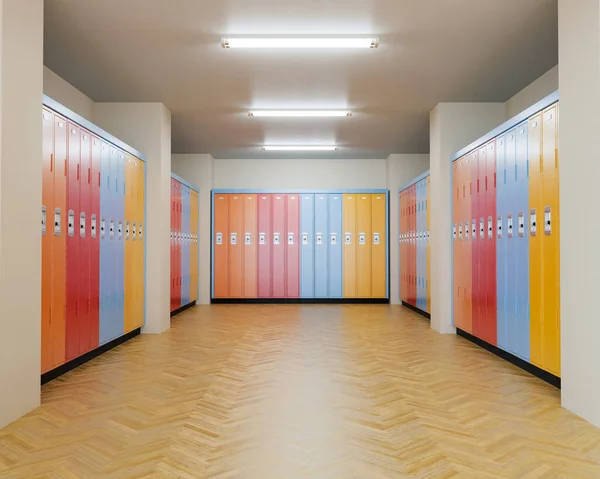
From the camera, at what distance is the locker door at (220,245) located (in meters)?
10.9

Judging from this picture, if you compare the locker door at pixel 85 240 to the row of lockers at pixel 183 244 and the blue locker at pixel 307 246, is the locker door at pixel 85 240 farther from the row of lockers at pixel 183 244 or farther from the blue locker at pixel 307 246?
the blue locker at pixel 307 246

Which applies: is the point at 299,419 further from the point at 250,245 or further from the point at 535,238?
the point at 250,245

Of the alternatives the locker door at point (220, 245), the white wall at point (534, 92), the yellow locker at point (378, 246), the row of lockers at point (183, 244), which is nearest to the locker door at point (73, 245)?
the row of lockers at point (183, 244)

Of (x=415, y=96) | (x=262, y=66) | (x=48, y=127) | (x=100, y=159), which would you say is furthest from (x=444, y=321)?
(x=48, y=127)

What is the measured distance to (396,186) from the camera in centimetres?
1086

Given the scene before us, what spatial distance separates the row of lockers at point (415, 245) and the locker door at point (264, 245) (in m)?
2.91

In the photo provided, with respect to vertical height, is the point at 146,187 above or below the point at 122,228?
above

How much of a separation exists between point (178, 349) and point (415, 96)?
450 centimetres

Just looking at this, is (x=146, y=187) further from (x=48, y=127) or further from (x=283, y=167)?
(x=283, y=167)

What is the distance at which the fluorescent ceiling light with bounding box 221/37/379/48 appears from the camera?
4.66m

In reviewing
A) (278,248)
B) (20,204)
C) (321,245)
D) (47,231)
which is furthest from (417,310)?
(20,204)

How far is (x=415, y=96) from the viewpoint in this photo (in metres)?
6.62

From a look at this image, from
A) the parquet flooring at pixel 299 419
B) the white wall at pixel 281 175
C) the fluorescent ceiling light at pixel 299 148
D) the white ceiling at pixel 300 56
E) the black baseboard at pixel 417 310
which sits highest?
the white ceiling at pixel 300 56

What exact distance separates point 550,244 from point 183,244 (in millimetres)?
6942
